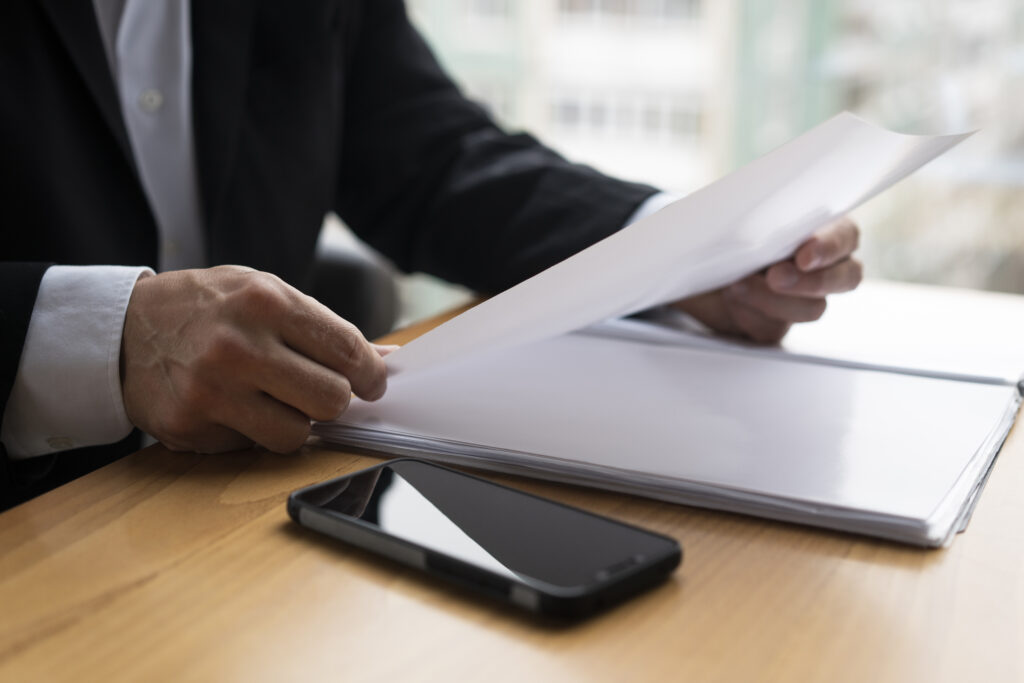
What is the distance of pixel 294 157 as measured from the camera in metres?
0.97

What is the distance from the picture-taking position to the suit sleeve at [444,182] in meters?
0.85

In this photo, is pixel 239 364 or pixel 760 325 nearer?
pixel 239 364

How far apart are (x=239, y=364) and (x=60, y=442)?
5.5 inches

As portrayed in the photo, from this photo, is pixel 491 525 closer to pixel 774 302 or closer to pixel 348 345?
pixel 348 345

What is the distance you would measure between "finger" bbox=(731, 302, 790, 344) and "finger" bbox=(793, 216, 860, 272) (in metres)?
0.05

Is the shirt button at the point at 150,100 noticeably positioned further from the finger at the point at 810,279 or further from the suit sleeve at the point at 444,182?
the finger at the point at 810,279

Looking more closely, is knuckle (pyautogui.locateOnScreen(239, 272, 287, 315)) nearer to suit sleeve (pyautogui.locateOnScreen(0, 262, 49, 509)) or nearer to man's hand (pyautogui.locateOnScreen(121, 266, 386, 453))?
man's hand (pyautogui.locateOnScreen(121, 266, 386, 453))

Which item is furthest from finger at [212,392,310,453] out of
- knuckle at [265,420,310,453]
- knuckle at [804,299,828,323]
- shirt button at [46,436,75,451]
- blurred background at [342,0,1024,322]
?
blurred background at [342,0,1024,322]

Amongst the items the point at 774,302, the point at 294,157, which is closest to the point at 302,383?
the point at 774,302

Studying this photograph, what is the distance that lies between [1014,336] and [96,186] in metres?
0.77

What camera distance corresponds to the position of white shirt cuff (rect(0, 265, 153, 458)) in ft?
1.58

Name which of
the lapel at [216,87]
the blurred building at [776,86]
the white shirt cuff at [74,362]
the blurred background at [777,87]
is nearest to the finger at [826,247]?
the white shirt cuff at [74,362]

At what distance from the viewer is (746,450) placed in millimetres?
456

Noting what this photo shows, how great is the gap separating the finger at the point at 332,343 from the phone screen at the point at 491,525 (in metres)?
0.06
